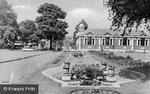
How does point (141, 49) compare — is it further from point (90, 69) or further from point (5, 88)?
point (5, 88)

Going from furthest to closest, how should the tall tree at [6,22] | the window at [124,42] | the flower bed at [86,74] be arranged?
the window at [124,42] → the tall tree at [6,22] → the flower bed at [86,74]

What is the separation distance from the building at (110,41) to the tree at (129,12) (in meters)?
54.7

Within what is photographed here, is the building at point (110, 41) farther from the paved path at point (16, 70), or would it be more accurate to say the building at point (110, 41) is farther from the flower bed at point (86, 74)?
the flower bed at point (86, 74)

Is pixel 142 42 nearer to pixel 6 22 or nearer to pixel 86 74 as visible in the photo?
pixel 6 22

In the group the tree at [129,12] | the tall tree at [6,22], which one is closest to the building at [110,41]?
the tall tree at [6,22]

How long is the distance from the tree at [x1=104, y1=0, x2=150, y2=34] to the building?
5471 centimetres

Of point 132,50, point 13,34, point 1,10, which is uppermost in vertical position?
point 1,10

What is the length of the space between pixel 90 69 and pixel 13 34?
5302 centimetres

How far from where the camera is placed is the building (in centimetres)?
7781

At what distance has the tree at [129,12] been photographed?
701 inches

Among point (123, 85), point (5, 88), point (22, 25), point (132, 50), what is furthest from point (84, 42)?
→ point (5, 88)

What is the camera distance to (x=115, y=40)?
79.7m

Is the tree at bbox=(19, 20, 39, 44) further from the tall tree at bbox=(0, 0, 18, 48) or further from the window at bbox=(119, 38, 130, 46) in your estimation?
the window at bbox=(119, 38, 130, 46)

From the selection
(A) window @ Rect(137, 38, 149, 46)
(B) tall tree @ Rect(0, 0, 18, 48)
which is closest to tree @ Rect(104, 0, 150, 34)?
(B) tall tree @ Rect(0, 0, 18, 48)
